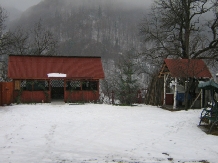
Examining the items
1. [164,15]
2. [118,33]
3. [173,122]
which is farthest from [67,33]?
[173,122]

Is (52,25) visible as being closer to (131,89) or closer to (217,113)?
(131,89)

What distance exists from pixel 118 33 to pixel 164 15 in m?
142

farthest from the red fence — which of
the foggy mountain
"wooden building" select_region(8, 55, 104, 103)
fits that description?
the foggy mountain

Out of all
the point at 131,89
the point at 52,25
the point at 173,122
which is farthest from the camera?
the point at 52,25

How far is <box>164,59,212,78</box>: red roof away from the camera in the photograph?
56.4ft

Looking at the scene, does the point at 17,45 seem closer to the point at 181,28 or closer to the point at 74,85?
the point at 74,85

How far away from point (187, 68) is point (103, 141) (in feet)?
35.1

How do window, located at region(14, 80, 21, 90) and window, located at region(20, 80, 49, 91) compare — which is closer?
window, located at region(14, 80, 21, 90)

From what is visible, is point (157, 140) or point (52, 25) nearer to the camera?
point (157, 140)

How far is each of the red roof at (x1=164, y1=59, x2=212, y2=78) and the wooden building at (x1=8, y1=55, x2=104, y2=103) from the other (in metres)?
6.81

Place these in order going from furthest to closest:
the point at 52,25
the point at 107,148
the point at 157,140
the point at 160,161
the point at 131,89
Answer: the point at 52,25 → the point at 131,89 → the point at 157,140 → the point at 107,148 → the point at 160,161

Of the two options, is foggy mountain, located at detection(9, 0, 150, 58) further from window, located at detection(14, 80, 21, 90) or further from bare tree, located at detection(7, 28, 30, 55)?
window, located at detection(14, 80, 21, 90)

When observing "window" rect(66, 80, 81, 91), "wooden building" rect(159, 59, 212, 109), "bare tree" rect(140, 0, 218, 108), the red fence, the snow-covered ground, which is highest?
"bare tree" rect(140, 0, 218, 108)

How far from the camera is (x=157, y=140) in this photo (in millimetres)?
8961
